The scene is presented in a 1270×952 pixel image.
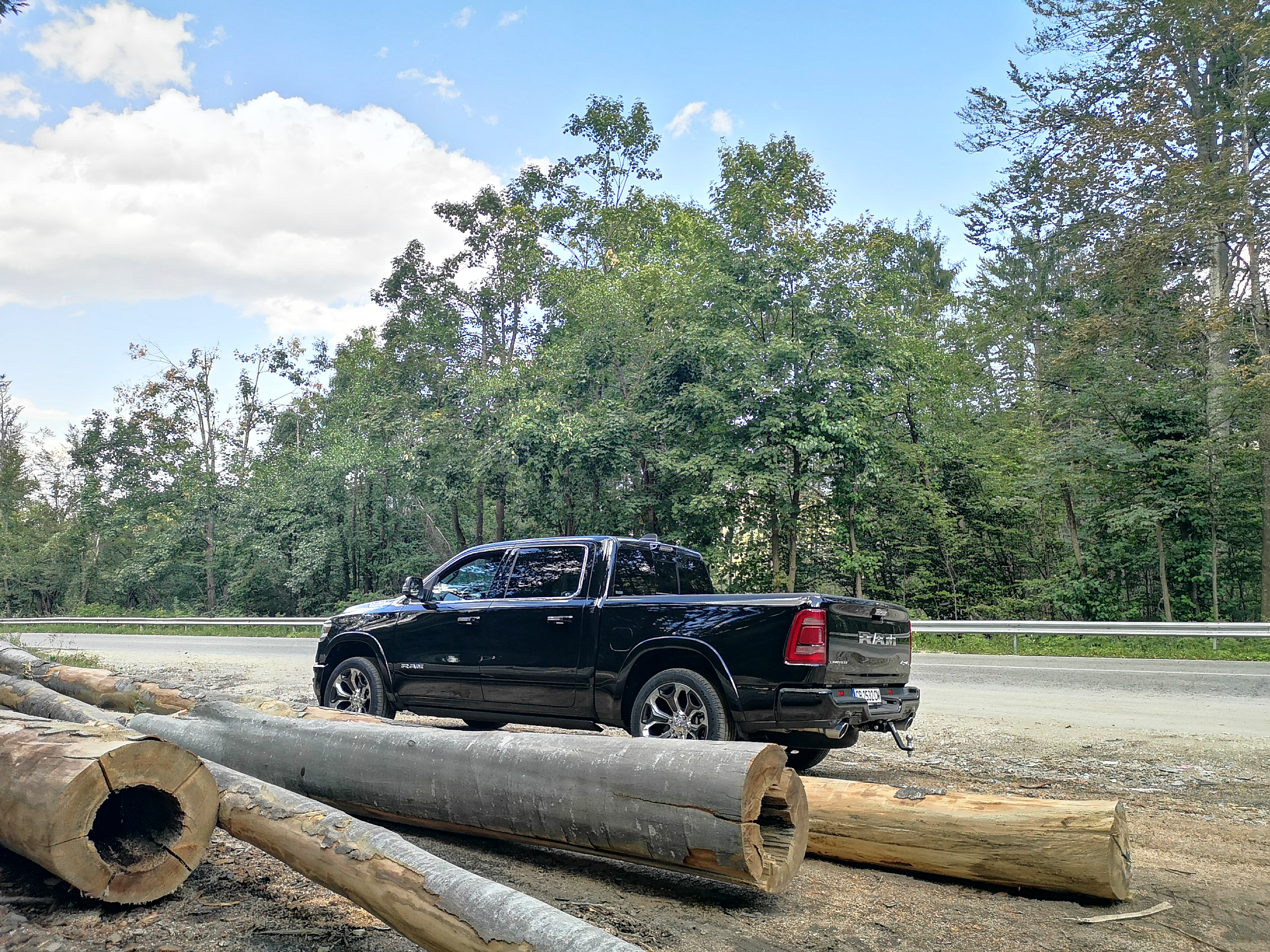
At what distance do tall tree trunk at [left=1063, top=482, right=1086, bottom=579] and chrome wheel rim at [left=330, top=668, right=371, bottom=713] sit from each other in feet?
62.7

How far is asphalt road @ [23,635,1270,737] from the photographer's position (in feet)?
28.2

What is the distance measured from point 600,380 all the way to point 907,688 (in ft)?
55.8

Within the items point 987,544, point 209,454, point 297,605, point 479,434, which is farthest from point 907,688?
point 209,454

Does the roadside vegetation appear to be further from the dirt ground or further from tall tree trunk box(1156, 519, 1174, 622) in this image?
the dirt ground

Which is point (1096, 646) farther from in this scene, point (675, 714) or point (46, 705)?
point (46, 705)

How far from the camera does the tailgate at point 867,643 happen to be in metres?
5.43

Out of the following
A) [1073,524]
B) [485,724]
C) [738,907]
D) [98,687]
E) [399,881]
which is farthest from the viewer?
[1073,524]

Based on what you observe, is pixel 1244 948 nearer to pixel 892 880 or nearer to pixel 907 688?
pixel 892 880

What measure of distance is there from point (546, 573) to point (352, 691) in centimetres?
237

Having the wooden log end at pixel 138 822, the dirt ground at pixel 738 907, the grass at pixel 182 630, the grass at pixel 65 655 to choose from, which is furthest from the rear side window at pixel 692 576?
the grass at pixel 182 630

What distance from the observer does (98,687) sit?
8.32 meters

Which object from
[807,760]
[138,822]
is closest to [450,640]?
[807,760]

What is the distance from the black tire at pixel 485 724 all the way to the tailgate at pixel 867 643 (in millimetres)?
2795

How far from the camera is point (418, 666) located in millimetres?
7254
